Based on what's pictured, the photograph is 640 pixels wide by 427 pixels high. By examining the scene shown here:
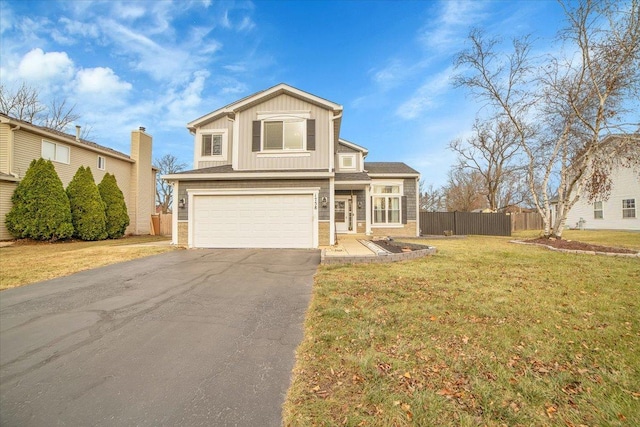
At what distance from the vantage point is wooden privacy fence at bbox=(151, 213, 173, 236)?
1984 cm

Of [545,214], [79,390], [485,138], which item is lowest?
[79,390]

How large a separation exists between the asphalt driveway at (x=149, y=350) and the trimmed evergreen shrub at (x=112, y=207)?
12.2 meters

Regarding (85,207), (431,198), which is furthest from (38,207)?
(431,198)

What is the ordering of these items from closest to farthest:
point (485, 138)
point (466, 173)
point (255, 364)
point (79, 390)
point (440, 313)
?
point (79, 390) → point (255, 364) → point (440, 313) → point (485, 138) → point (466, 173)

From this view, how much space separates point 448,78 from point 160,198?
3556 centimetres

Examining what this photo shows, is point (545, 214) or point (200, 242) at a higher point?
point (545, 214)

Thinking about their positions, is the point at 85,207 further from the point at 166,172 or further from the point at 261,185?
the point at 166,172

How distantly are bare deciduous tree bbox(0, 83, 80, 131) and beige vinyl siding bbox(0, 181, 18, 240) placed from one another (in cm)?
1230

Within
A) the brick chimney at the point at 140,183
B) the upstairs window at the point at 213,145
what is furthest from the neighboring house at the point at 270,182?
the brick chimney at the point at 140,183

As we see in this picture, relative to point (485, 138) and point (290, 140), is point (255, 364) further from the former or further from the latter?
point (485, 138)

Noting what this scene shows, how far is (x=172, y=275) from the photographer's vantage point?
6.34 meters

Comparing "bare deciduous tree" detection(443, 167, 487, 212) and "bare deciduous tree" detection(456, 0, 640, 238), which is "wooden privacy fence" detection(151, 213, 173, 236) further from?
"bare deciduous tree" detection(443, 167, 487, 212)

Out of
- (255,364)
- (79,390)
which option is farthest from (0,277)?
(255,364)

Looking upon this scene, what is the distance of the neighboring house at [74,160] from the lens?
1293 centimetres
